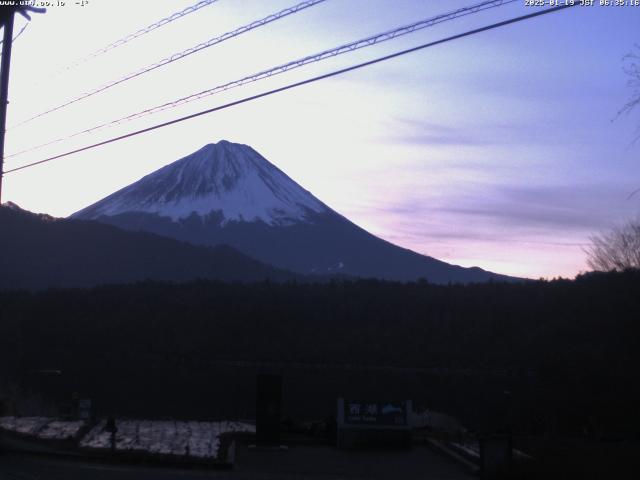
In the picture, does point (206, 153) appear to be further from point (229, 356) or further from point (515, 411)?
point (515, 411)

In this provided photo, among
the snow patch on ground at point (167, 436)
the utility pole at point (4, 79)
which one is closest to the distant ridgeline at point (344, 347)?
the snow patch on ground at point (167, 436)

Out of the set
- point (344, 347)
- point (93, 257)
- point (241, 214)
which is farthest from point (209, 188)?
→ point (344, 347)

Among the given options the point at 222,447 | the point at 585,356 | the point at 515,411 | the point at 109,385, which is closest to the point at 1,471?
the point at 222,447

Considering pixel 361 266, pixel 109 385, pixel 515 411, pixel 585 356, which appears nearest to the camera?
pixel 515 411

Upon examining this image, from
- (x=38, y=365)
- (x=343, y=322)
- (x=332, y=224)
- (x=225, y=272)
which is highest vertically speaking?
(x=332, y=224)

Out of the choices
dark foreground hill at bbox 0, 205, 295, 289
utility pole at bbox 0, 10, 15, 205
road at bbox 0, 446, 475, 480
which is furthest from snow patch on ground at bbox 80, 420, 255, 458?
dark foreground hill at bbox 0, 205, 295, 289

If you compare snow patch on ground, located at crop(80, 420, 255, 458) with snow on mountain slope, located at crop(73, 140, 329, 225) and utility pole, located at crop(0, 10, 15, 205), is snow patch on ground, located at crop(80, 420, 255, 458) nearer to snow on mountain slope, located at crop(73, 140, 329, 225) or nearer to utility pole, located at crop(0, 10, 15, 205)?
utility pole, located at crop(0, 10, 15, 205)
